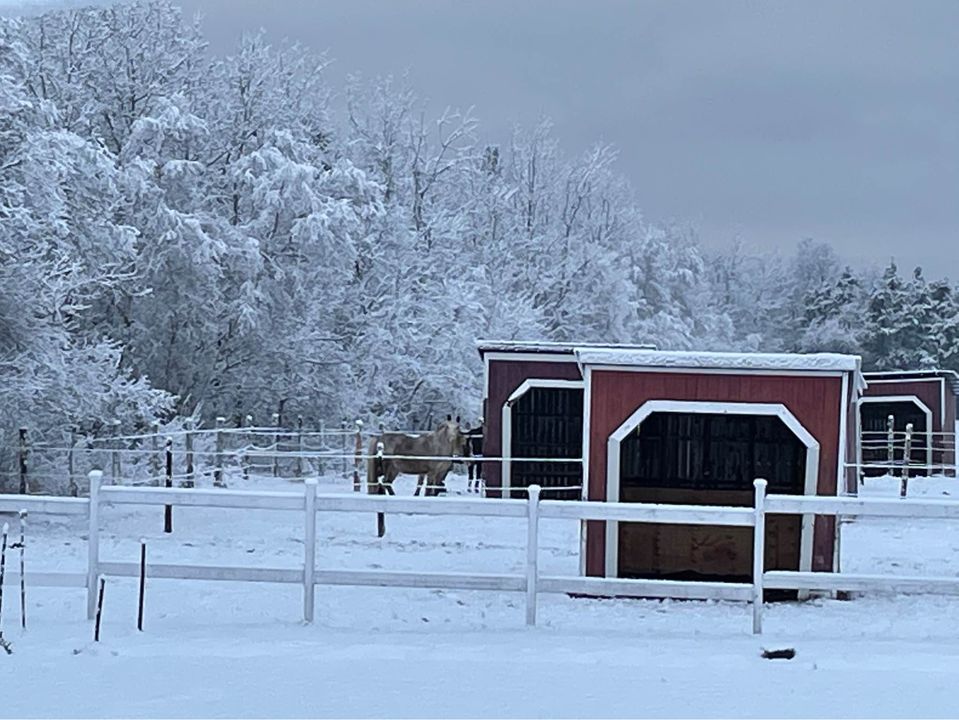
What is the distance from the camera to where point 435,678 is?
5.71m

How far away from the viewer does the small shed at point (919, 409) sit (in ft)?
86.9

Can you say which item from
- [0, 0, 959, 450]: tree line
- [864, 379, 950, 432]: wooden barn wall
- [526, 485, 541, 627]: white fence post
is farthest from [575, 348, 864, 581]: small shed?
[864, 379, 950, 432]: wooden barn wall

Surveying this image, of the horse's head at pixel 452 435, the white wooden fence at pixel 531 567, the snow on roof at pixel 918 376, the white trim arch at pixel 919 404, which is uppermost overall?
the snow on roof at pixel 918 376

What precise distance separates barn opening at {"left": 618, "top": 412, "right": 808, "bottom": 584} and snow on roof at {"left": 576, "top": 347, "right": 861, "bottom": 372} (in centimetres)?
152

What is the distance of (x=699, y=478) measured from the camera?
39.8 ft

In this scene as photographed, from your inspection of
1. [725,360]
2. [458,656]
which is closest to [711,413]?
[725,360]

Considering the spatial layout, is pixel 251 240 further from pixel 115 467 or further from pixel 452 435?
pixel 115 467

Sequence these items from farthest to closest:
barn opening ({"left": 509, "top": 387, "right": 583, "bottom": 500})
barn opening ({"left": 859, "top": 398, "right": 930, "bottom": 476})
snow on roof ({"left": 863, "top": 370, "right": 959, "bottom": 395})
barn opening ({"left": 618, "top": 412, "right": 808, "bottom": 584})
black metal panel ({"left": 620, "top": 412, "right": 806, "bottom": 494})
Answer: barn opening ({"left": 859, "top": 398, "right": 930, "bottom": 476}) < snow on roof ({"left": 863, "top": 370, "right": 959, "bottom": 395}) < barn opening ({"left": 509, "top": 387, "right": 583, "bottom": 500}) < black metal panel ({"left": 620, "top": 412, "right": 806, "bottom": 494}) < barn opening ({"left": 618, "top": 412, "right": 808, "bottom": 584})

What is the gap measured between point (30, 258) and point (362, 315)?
12380 millimetres

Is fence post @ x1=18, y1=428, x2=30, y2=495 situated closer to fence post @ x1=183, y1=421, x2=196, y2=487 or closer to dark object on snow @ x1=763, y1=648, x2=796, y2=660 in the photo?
fence post @ x1=183, y1=421, x2=196, y2=487

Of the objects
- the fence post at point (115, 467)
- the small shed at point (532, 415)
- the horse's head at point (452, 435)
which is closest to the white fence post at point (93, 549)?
the fence post at point (115, 467)

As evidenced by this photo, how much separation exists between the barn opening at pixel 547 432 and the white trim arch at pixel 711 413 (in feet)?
24.5

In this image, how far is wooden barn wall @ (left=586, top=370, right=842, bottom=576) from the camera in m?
9.95

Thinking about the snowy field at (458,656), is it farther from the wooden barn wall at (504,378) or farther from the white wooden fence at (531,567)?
the wooden barn wall at (504,378)
